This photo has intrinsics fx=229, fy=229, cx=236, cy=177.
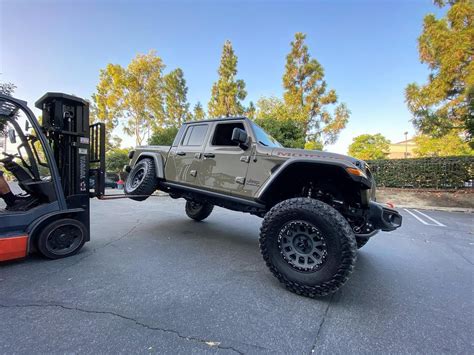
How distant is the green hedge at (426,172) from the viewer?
11242 mm

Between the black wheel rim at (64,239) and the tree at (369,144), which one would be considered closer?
the black wheel rim at (64,239)

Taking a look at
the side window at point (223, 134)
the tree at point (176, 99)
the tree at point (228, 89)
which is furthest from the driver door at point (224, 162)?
the tree at point (176, 99)

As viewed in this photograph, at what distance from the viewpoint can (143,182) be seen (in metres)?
4.20

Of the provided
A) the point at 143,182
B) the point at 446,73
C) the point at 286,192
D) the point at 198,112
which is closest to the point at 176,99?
the point at 198,112

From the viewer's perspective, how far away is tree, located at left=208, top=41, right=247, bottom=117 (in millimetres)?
23875

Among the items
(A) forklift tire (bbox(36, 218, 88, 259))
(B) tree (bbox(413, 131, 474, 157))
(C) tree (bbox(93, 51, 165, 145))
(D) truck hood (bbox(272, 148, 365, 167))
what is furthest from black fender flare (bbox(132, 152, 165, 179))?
(C) tree (bbox(93, 51, 165, 145))

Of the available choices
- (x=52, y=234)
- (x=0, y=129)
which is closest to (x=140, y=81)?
(x=0, y=129)

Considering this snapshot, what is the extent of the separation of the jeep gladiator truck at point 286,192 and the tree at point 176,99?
22.5m

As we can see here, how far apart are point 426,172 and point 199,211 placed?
1269 centimetres

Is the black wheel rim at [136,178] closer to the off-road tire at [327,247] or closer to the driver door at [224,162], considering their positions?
the driver door at [224,162]

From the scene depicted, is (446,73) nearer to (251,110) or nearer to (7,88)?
(251,110)

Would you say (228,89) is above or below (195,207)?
above

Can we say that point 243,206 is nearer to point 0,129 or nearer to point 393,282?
point 393,282

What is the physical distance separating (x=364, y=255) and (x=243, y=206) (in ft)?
7.50
